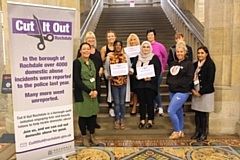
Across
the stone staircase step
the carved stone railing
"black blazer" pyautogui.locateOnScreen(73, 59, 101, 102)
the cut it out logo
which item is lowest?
the stone staircase step

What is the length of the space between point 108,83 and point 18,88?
1.92 m

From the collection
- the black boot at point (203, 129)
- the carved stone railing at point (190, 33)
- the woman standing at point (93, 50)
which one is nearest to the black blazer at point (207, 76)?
the black boot at point (203, 129)

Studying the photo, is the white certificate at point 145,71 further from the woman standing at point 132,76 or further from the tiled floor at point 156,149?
the tiled floor at point 156,149

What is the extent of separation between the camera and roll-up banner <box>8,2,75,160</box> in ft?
7.70

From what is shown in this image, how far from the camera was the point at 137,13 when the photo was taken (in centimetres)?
1154

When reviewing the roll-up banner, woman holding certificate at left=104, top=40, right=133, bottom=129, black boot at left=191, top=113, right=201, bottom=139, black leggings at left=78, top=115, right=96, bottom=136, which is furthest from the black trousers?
the roll-up banner

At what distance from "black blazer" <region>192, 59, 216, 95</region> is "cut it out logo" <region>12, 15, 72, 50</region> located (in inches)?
86.5

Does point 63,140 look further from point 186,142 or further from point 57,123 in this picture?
point 186,142

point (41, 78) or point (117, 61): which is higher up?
point (117, 61)

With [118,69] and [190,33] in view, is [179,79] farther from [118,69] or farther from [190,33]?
[190,33]

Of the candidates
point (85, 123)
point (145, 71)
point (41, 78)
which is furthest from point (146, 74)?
point (41, 78)

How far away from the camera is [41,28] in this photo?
245 centimetres

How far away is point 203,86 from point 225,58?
0.83 metres

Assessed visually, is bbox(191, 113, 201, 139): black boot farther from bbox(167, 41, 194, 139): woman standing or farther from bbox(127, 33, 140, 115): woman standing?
bbox(127, 33, 140, 115): woman standing
